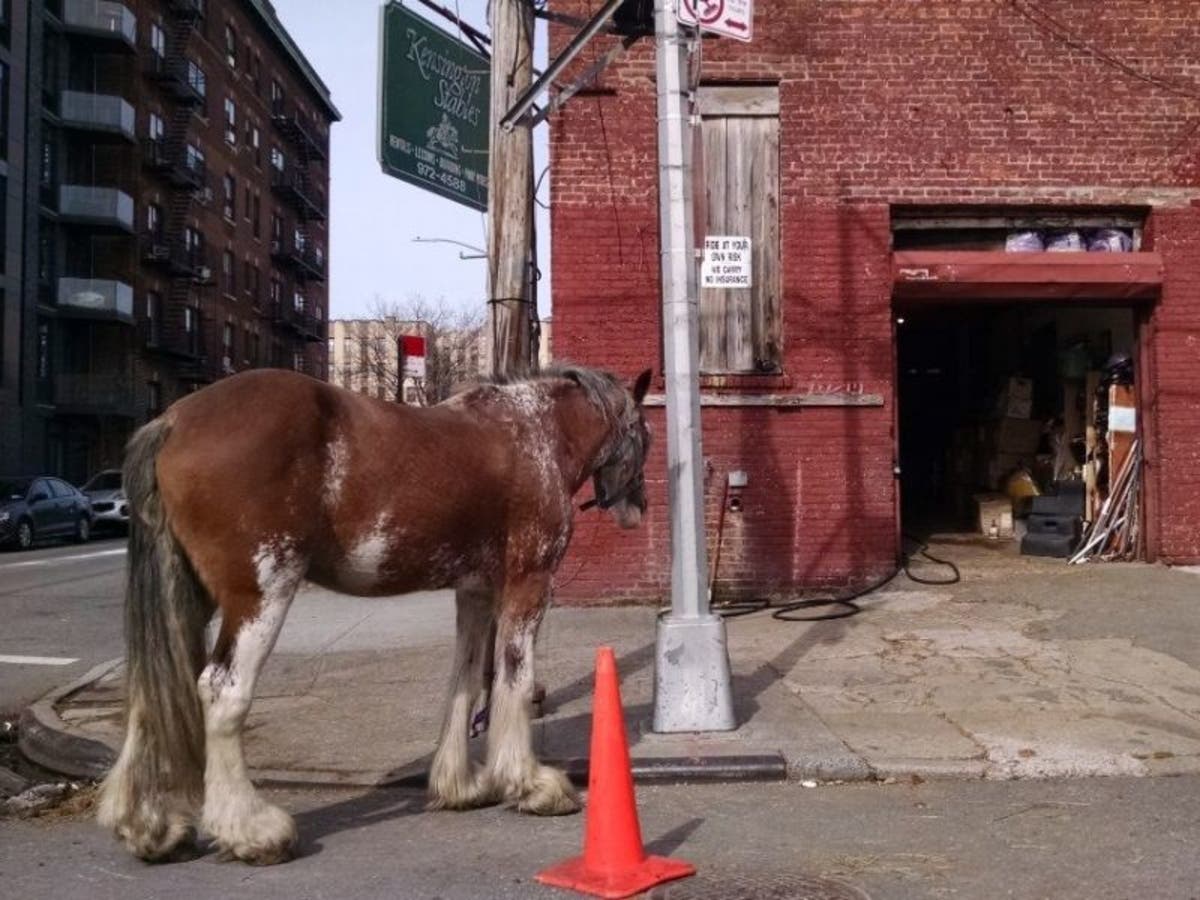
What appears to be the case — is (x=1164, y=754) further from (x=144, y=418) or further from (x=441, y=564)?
(x=144, y=418)

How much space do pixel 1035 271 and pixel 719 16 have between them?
5663mm

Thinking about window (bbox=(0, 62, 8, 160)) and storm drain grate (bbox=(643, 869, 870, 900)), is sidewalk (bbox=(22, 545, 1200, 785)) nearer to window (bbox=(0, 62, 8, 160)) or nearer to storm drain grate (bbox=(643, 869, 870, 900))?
storm drain grate (bbox=(643, 869, 870, 900))

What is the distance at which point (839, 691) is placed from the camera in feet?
27.0

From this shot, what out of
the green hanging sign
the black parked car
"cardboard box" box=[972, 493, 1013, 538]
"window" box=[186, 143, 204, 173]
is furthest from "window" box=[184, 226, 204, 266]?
the green hanging sign

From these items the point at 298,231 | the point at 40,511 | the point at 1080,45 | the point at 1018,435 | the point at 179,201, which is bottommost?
the point at 40,511

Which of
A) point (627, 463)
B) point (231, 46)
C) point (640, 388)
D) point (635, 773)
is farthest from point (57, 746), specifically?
point (231, 46)

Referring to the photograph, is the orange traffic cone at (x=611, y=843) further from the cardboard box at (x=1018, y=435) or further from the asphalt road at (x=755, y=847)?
the cardboard box at (x=1018, y=435)

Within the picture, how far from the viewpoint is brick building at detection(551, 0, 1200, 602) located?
39.2ft

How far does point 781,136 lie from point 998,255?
2.37 m

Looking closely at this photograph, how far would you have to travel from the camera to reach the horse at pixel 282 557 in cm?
495

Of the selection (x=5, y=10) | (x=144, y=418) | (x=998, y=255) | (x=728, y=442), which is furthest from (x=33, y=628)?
(x=144, y=418)

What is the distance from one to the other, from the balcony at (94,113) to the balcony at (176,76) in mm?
3187

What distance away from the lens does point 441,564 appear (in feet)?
18.4

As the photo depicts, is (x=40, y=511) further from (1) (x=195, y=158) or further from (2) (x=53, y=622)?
(1) (x=195, y=158)
